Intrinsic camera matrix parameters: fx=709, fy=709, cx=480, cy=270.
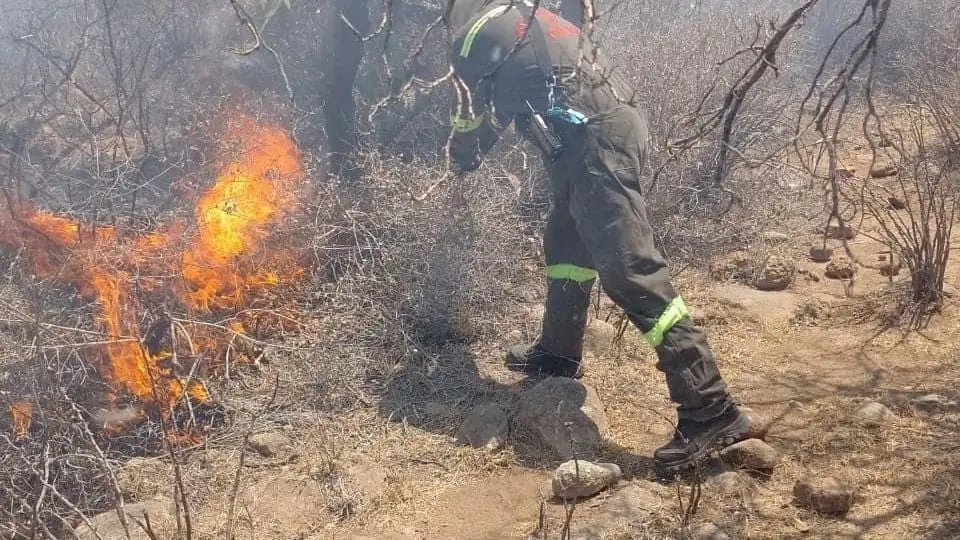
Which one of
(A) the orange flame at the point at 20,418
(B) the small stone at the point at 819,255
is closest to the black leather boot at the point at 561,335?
(B) the small stone at the point at 819,255

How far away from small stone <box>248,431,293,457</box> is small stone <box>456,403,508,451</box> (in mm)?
756

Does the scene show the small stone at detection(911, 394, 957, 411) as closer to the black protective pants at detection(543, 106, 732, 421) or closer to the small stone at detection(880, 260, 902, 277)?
the black protective pants at detection(543, 106, 732, 421)

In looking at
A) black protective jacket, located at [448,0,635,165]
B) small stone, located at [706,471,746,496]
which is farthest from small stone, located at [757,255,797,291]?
small stone, located at [706,471,746,496]

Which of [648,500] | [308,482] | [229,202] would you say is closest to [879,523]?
[648,500]

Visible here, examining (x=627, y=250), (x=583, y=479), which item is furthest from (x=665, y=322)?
(x=583, y=479)

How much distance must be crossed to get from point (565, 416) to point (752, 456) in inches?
31.0

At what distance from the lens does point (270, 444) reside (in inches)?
122

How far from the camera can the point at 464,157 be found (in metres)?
3.83

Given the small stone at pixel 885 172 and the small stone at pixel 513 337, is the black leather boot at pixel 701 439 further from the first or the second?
the small stone at pixel 885 172

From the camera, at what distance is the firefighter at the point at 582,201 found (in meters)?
2.83

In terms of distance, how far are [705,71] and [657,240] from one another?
196cm

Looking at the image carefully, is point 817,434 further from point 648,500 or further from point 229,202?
point 229,202

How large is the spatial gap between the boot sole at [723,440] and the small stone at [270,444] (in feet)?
5.21

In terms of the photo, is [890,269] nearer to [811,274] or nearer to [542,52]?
[811,274]
